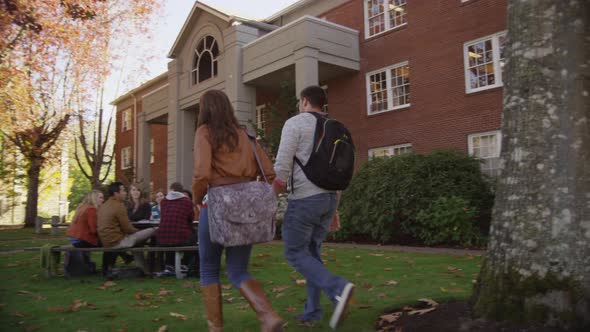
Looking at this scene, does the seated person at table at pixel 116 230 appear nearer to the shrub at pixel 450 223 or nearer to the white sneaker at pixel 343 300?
the white sneaker at pixel 343 300

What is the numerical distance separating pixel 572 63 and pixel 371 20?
51.2ft

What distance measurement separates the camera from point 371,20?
18.0m

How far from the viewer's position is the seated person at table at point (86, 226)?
755cm

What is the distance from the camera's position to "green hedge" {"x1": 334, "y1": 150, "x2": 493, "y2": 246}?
34.4 feet

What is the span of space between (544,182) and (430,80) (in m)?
13.5

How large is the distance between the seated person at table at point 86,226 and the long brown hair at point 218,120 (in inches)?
190

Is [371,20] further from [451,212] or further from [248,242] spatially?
[248,242]

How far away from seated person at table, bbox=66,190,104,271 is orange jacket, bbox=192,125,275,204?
4.78m

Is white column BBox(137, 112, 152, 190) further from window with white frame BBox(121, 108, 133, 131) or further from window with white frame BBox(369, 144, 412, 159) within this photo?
window with white frame BBox(369, 144, 412, 159)

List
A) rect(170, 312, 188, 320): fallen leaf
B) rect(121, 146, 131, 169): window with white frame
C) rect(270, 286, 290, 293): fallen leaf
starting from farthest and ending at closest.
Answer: rect(121, 146, 131, 169): window with white frame < rect(270, 286, 290, 293): fallen leaf < rect(170, 312, 188, 320): fallen leaf

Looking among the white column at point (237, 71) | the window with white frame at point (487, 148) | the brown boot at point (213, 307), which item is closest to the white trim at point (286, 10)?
the white column at point (237, 71)

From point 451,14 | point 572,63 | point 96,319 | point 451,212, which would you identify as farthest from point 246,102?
point 572,63

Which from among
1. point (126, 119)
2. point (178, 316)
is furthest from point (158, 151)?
point (178, 316)

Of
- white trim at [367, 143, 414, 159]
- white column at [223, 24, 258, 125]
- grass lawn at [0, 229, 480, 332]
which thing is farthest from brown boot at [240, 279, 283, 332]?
white column at [223, 24, 258, 125]
